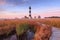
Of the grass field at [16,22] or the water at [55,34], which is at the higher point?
the grass field at [16,22]

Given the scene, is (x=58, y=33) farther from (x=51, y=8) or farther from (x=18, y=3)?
(x=18, y=3)

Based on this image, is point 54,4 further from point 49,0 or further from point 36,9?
point 36,9

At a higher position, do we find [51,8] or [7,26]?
[51,8]

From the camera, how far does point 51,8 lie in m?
4.34

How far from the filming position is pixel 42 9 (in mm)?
4344

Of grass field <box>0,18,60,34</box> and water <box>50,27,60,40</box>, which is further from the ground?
grass field <box>0,18,60,34</box>

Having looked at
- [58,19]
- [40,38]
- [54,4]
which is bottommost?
[40,38]

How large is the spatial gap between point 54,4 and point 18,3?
2.63 ft

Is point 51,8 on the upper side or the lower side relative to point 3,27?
upper

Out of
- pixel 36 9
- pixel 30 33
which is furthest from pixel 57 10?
pixel 30 33

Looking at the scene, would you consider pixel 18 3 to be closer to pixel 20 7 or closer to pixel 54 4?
pixel 20 7

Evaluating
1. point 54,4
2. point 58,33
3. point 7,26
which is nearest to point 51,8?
point 54,4

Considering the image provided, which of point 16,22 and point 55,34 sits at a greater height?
point 16,22

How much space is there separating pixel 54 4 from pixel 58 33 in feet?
2.17
